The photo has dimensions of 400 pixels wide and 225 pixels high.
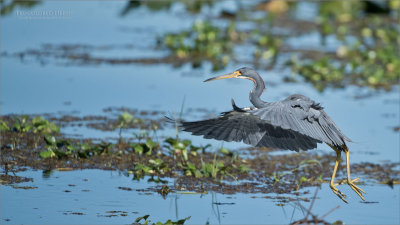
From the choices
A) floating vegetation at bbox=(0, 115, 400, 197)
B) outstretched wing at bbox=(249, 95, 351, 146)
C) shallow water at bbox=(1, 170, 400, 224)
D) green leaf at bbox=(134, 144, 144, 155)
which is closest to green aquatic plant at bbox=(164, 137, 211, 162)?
floating vegetation at bbox=(0, 115, 400, 197)

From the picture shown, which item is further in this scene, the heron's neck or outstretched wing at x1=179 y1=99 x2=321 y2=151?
the heron's neck

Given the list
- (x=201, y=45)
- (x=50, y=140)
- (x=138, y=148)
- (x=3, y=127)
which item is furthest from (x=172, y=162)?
(x=201, y=45)

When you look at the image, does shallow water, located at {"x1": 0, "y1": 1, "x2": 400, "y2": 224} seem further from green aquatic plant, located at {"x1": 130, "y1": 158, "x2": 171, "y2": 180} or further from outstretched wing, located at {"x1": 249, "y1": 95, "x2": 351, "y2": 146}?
outstretched wing, located at {"x1": 249, "y1": 95, "x2": 351, "y2": 146}

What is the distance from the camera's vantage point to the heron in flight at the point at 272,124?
563 cm

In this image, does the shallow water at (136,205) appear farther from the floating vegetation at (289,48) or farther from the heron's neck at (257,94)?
the floating vegetation at (289,48)

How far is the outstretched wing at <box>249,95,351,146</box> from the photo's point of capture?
18.0 ft

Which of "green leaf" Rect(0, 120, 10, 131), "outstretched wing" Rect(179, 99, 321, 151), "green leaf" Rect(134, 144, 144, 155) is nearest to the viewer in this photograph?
"outstretched wing" Rect(179, 99, 321, 151)

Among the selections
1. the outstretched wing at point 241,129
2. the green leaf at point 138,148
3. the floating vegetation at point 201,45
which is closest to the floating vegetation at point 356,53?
the floating vegetation at point 201,45

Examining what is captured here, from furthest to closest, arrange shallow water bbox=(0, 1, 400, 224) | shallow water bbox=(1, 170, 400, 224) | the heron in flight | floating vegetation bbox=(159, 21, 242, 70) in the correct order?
floating vegetation bbox=(159, 21, 242, 70), shallow water bbox=(0, 1, 400, 224), shallow water bbox=(1, 170, 400, 224), the heron in flight

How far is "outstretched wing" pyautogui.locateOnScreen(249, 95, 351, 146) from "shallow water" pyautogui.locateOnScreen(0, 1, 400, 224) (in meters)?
0.83

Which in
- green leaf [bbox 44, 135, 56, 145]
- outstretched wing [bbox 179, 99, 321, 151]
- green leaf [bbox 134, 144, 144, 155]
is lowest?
green leaf [bbox 134, 144, 144, 155]

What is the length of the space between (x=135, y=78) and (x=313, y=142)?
5378 millimetres

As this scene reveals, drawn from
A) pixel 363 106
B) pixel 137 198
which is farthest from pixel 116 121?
pixel 363 106

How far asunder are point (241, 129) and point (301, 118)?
1.69 ft
